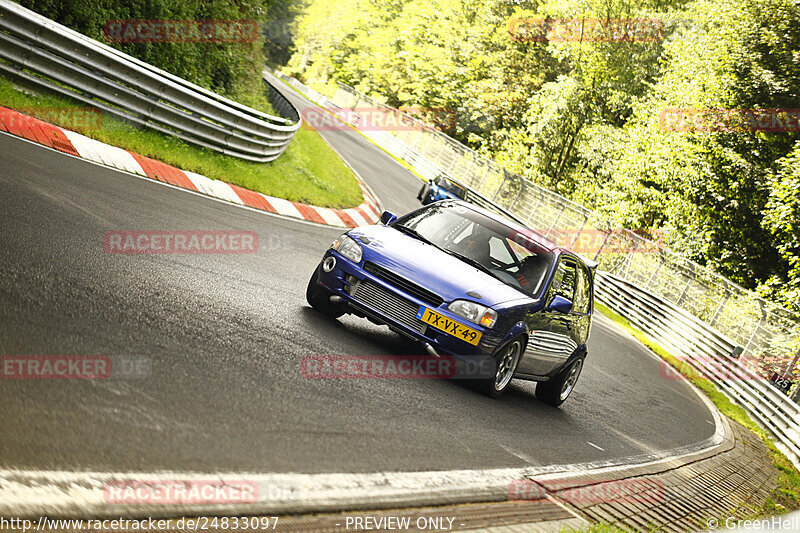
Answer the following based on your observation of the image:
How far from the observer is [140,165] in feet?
38.4

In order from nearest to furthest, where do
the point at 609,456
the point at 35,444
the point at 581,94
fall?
1. the point at 35,444
2. the point at 609,456
3. the point at 581,94

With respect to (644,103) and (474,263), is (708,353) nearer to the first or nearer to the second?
(474,263)

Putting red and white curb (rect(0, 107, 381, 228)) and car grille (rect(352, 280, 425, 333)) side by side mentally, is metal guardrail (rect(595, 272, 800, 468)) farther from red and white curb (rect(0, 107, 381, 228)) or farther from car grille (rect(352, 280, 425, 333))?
red and white curb (rect(0, 107, 381, 228))

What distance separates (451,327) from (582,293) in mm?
2899

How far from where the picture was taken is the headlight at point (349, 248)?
24.5 ft

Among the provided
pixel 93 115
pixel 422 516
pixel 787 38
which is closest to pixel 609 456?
pixel 422 516

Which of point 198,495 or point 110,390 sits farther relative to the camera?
point 110,390

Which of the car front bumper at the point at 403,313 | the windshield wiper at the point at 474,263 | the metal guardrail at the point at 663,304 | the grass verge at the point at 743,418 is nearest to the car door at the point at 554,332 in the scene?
the windshield wiper at the point at 474,263

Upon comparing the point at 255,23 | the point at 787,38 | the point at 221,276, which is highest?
the point at 787,38

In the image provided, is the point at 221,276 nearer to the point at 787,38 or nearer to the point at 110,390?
the point at 110,390

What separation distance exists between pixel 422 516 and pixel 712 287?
20.6 meters

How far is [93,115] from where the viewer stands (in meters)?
12.5

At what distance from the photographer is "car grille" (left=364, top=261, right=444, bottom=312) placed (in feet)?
23.4

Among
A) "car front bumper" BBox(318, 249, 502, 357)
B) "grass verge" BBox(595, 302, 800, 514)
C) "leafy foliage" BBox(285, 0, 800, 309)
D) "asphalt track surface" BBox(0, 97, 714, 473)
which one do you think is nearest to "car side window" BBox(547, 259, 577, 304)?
"asphalt track surface" BBox(0, 97, 714, 473)
